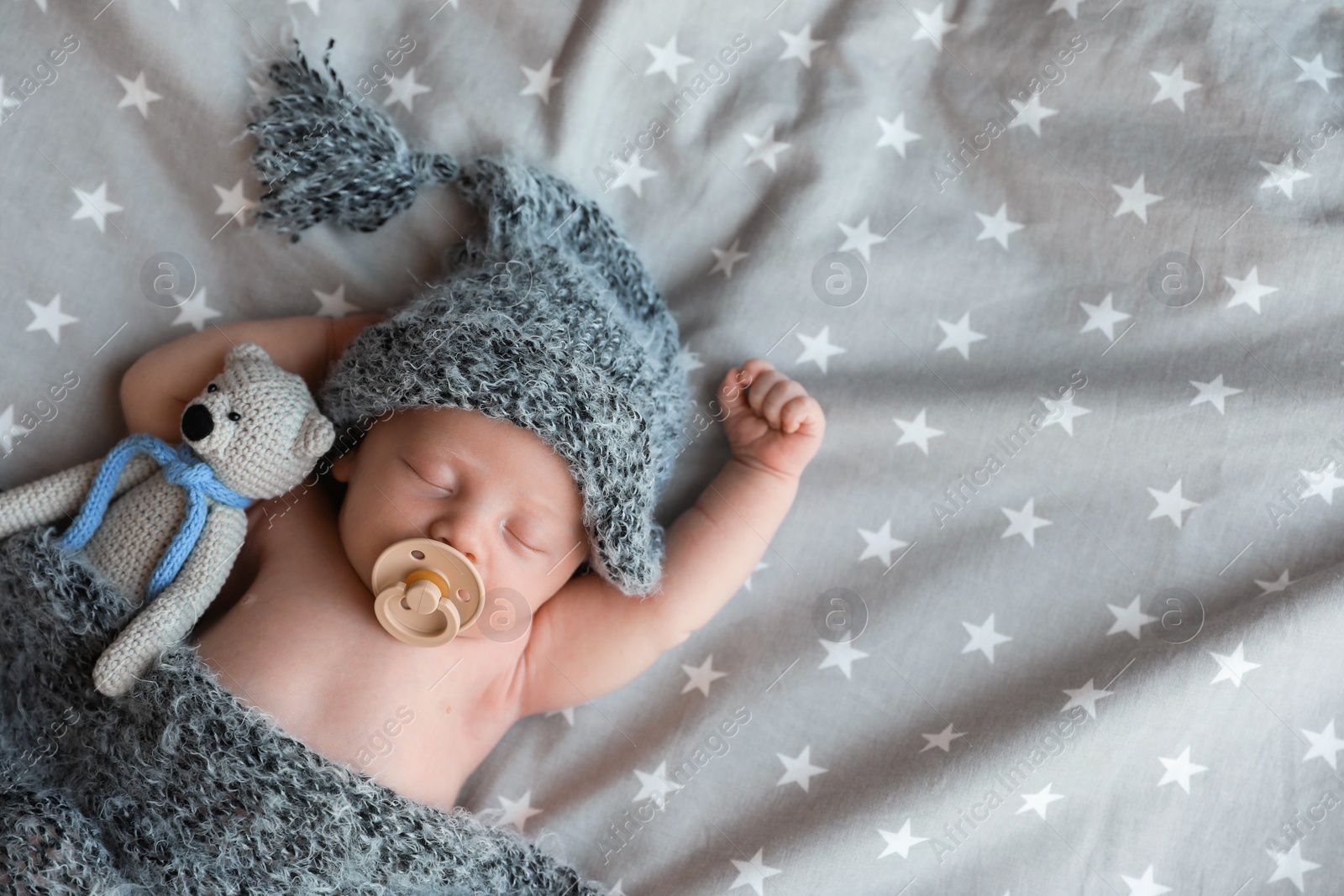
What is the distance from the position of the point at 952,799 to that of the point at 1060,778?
183 mm

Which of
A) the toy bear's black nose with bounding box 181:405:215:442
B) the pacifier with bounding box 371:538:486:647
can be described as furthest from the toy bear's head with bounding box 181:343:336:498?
the pacifier with bounding box 371:538:486:647

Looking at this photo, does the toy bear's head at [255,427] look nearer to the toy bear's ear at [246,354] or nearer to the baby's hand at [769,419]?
the toy bear's ear at [246,354]

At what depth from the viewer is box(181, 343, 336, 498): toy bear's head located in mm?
1421

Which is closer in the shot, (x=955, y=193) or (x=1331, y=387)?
(x=1331, y=387)

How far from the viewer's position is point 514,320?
1.43 metres

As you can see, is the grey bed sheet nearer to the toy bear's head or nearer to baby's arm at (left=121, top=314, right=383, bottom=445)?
baby's arm at (left=121, top=314, right=383, bottom=445)

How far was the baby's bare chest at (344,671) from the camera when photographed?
1418 mm

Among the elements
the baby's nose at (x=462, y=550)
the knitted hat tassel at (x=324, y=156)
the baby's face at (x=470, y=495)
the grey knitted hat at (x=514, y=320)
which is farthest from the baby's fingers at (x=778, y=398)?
the knitted hat tassel at (x=324, y=156)

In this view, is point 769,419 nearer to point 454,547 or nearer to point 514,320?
point 514,320

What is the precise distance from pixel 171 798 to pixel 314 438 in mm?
567

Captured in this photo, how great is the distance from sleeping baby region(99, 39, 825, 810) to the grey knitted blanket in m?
0.07

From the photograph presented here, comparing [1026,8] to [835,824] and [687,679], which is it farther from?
[835,824]

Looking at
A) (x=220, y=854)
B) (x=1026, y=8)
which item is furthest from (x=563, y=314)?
(x=1026, y=8)

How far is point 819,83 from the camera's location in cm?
174
